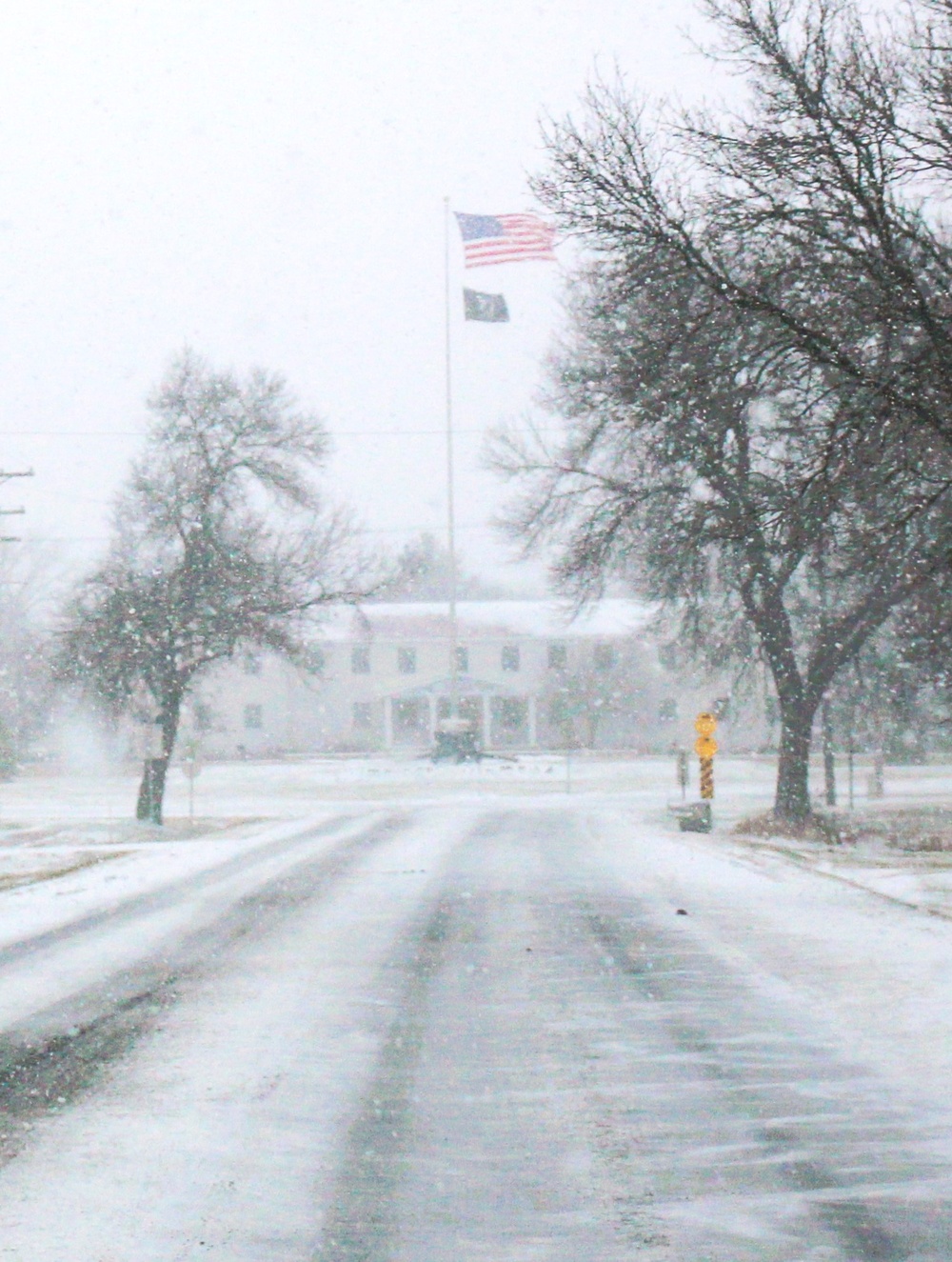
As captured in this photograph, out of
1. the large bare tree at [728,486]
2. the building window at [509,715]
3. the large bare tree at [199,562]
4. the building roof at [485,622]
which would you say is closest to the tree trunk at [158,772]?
the large bare tree at [199,562]

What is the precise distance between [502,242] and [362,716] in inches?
2050

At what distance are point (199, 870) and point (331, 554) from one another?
15.0 meters

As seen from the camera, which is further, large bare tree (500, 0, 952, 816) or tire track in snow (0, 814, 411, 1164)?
large bare tree (500, 0, 952, 816)

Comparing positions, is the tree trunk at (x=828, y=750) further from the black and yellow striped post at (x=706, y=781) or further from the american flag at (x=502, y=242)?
the american flag at (x=502, y=242)

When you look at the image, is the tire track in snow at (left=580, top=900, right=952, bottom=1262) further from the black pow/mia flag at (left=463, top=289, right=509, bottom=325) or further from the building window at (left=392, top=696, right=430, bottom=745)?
the building window at (left=392, top=696, right=430, bottom=745)

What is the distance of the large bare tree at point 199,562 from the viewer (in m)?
30.8

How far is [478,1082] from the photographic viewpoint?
706 centimetres

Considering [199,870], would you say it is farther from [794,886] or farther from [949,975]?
[949,975]

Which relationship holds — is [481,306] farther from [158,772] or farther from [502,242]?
[158,772]

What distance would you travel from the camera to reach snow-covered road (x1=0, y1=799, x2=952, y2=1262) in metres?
5.03

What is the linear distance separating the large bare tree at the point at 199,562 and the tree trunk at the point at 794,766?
9.30 metres

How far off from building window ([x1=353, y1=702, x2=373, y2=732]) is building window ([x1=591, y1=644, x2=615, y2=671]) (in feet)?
41.6

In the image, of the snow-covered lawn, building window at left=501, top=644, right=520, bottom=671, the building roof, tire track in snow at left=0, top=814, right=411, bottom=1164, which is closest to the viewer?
tire track in snow at left=0, top=814, right=411, bottom=1164

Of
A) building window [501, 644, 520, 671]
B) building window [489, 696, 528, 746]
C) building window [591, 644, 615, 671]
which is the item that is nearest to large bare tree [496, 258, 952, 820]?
building window [591, 644, 615, 671]
